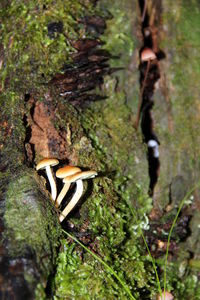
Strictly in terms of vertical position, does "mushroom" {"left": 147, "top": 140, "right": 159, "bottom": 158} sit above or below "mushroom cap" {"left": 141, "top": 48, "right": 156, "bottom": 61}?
below

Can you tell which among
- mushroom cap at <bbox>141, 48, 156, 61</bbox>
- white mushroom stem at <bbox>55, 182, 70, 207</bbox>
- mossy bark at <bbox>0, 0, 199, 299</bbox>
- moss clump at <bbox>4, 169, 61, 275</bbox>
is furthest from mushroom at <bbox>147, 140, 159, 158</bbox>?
moss clump at <bbox>4, 169, 61, 275</bbox>

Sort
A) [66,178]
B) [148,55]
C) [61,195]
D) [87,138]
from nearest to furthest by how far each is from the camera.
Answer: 1. [66,178]
2. [61,195]
3. [87,138]
4. [148,55]

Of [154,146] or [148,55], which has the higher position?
[148,55]

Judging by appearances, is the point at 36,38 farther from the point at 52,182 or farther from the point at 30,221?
the point at 30,221

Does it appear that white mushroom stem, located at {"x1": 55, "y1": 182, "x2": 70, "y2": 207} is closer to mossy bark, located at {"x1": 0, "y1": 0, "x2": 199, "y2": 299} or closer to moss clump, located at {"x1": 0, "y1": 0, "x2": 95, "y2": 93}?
mossy bark, located at {"x1": 0, "y1": 0, "x2": 199, "y2": 299}

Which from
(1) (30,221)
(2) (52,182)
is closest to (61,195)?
(2) (52,182)

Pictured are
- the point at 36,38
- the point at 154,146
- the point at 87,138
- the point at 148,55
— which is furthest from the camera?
the point at 154,146

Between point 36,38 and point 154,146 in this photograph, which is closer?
point 36,38

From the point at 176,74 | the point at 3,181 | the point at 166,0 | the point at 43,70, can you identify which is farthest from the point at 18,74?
the point at 166,0
